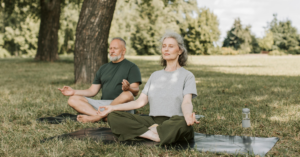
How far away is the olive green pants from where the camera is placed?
308 centimetres

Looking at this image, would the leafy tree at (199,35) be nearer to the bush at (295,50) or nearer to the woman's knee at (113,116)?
the bush at (295,50)

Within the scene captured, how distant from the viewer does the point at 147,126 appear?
352cm

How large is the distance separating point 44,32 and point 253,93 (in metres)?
14.8

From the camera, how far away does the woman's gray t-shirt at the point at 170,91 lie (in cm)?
335

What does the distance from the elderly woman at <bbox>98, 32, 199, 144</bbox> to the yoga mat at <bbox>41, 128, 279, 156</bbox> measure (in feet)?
0.31

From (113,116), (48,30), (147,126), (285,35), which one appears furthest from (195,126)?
(285,35)

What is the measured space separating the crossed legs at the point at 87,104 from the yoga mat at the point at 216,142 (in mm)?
574

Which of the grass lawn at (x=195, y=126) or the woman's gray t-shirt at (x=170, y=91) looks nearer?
the grass lawn at (x=195, y=126)

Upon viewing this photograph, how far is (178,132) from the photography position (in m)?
3.10

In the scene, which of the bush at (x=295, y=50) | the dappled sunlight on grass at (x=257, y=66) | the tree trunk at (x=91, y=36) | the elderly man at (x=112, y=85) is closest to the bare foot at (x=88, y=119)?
the elderly man at (x=112, y=85)

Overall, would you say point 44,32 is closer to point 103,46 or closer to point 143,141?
point 103,46

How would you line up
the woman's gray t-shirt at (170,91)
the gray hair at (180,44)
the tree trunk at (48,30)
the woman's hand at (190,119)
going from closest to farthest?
the woman's hand at (190,119), the woman's gray t-shirt at (170,91), the gray hair at (180,44), the tree trunk at (48,30)

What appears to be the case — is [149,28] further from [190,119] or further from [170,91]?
[190,119]

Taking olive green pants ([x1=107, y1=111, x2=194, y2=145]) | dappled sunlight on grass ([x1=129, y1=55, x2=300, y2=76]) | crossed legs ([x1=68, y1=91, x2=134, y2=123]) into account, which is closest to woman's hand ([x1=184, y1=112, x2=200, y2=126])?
olive green pants ([x1=107, y1=111, x2=194, y2=145])
